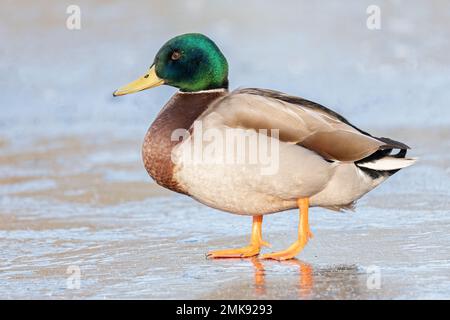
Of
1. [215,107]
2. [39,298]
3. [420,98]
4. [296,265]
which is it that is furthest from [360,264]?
[420,98]

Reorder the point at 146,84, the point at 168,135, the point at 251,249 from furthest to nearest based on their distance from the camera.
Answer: the point at 146,84, the point at 251,249, the point at 168,135

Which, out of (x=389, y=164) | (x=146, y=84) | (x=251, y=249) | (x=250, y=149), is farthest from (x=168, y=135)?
(x=389, y=164)

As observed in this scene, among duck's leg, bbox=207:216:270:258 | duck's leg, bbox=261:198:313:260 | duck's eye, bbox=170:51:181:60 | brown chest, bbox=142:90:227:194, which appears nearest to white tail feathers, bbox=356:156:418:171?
duck's leg, bbox=261:198:313:260

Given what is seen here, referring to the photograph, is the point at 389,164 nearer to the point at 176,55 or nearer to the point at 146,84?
the point at 176,55

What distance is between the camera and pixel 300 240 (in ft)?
17.8

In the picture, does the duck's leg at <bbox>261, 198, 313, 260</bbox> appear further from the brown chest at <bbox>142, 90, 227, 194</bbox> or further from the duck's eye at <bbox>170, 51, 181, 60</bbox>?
the duck's eye at <bbox>170, 51, 181, 60</bbox>

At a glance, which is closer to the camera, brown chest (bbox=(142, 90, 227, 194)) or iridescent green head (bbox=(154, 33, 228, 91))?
brown chest (bbox=(142, 90, 227, 194))

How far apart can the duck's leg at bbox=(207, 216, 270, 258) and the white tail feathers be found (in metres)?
0.61

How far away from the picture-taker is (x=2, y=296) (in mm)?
4676

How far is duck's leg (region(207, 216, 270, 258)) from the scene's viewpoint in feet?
18.0

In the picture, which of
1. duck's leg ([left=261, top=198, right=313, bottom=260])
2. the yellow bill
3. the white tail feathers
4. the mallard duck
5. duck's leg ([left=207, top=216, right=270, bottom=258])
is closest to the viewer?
the mallard duck

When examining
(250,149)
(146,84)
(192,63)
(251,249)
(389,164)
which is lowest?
(251,249)

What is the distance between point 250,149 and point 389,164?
0.84m

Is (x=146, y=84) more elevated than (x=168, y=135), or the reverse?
(x=146, y=84)
